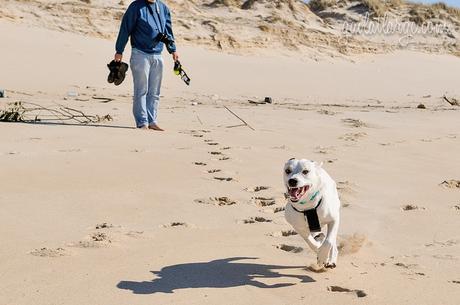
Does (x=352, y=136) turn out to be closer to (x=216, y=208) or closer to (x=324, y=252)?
(x=216, y=208)

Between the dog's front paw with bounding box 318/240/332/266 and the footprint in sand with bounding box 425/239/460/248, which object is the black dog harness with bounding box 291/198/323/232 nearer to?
the dog's front paw with bounding box 318/240/332/266

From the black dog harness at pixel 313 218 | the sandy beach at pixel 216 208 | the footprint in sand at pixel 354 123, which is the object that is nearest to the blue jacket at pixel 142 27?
the sandy beach at pixel 216 208

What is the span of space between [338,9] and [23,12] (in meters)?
13.9

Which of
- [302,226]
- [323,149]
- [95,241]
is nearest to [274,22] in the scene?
[323,149]

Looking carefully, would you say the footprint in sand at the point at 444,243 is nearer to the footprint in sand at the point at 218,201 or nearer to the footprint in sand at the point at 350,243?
the footprint in sand at the point at 350,243

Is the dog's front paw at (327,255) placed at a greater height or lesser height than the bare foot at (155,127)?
greater

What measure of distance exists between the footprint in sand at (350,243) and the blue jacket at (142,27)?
173 inches

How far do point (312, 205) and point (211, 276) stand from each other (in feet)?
1.86

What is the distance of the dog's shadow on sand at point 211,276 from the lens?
2.83 metres

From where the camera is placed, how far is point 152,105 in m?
7.72

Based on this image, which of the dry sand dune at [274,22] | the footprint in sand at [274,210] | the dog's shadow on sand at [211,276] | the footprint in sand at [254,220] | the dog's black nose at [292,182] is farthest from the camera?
the dry sand dune at [274,22]

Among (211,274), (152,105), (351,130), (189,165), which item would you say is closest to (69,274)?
(211,274)

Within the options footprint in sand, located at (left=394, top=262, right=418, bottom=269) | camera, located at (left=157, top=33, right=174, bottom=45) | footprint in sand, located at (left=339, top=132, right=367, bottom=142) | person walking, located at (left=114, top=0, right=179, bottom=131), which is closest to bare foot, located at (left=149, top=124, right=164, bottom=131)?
person walking, located at (left=114, top=0, right=179, bottom=131)

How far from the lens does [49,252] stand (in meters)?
3.17
